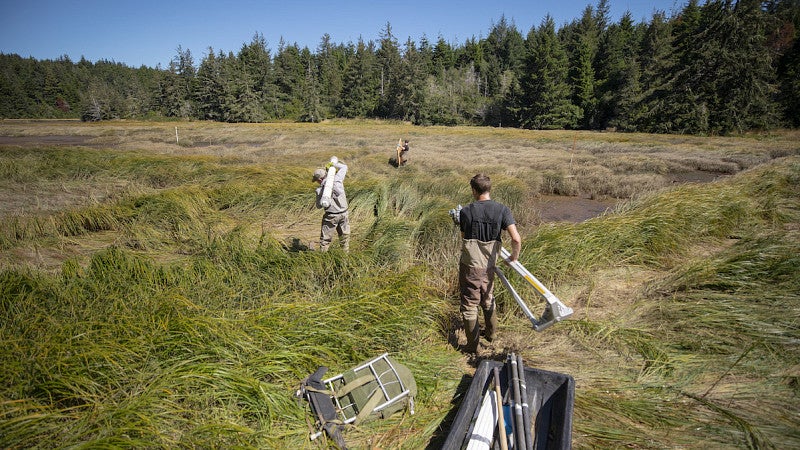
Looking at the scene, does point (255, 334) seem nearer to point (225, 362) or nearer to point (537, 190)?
point (225, 362)

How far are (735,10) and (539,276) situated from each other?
1692 inches

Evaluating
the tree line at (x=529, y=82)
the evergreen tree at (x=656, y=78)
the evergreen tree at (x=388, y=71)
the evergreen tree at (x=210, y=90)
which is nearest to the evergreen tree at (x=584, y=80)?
the tree line at (x=529, y=82)

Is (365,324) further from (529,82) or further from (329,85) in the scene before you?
(329,85)

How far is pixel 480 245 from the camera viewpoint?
3480 millimetres

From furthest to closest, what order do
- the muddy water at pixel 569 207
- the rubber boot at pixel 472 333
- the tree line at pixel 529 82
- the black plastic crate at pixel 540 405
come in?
the tree line at pixel 529 82 < the muddy water at pixel 569 207 < the rubber boot at pixel 472 333 < the black plastic crate at pixel 540 405

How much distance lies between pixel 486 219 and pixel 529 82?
53.4 m

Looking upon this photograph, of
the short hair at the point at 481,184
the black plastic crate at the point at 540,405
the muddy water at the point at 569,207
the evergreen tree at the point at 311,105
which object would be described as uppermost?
the evergreen tree at the point at 311,105

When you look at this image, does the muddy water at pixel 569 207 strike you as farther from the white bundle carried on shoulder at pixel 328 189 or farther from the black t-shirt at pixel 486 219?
the black t-shirt at pixel 486 219

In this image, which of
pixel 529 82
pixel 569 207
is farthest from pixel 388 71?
pixel 569 207

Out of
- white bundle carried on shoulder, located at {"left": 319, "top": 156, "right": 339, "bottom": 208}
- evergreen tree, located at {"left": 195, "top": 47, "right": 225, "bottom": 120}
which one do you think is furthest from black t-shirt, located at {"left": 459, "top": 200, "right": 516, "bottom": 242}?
evergreen tree, located at {"left": 195, "top": 47, "right": 225, "bottom": 120}

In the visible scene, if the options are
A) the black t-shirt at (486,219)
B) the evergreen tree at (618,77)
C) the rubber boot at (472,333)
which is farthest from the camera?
the evergreen tree at (618,77)

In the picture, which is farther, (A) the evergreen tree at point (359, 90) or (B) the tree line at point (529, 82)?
(A) the evergreen tree at point (359, 90)

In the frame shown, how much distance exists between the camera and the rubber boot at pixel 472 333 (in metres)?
3.64

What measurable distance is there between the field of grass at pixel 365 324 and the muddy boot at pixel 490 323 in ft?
0.49
